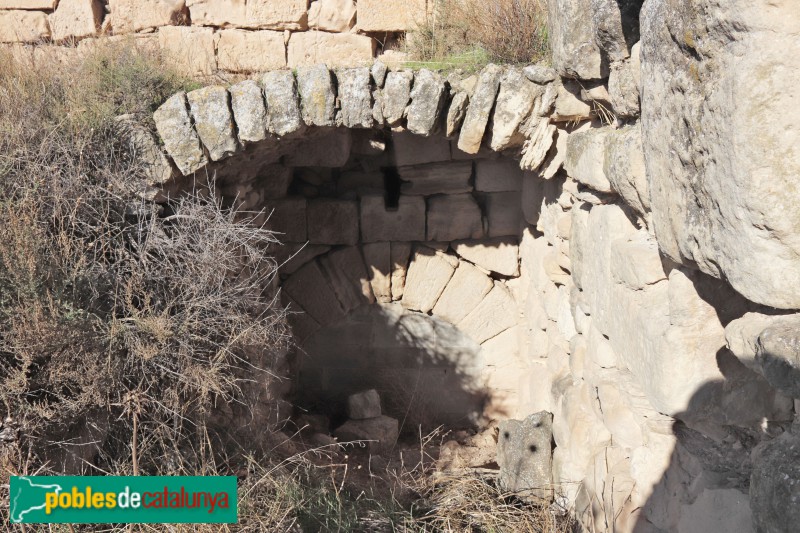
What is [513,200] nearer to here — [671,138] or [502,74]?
[502,74]

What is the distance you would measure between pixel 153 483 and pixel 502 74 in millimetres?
2743

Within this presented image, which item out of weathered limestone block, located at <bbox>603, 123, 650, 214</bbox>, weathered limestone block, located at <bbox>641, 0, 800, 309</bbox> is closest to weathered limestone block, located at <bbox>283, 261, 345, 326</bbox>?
weathered limestone block, located at <bbox>603, 123, 650, 214</bbox>

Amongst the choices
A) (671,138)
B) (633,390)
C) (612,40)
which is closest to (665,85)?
(671,138)

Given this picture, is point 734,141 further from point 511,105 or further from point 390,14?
point 390,14

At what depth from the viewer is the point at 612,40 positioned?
9.80ft

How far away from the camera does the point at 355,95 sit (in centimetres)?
407

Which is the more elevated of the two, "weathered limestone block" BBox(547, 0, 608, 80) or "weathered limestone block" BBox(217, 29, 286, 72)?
"weathered limestone block" BBox(217, 29, 286, 72)

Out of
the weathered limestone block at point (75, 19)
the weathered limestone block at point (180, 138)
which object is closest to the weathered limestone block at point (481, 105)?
the weathered limestone block at point (180, 138)

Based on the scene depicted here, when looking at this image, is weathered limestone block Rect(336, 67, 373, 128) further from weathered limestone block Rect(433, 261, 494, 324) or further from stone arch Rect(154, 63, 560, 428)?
weathered limestone block Rect(433, 261, 494, 324)

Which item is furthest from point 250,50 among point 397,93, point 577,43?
point 577,43

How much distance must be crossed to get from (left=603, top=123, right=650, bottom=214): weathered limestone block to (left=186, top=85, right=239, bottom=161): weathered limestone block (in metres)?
2.10

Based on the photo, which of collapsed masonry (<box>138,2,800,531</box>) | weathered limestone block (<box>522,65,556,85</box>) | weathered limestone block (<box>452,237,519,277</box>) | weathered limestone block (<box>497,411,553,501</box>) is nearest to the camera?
collapsed masonry (<box>138,2,800,531</box>)

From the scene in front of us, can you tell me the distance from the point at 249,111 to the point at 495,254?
237 centimetres

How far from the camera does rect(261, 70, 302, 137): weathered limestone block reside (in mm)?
4070
